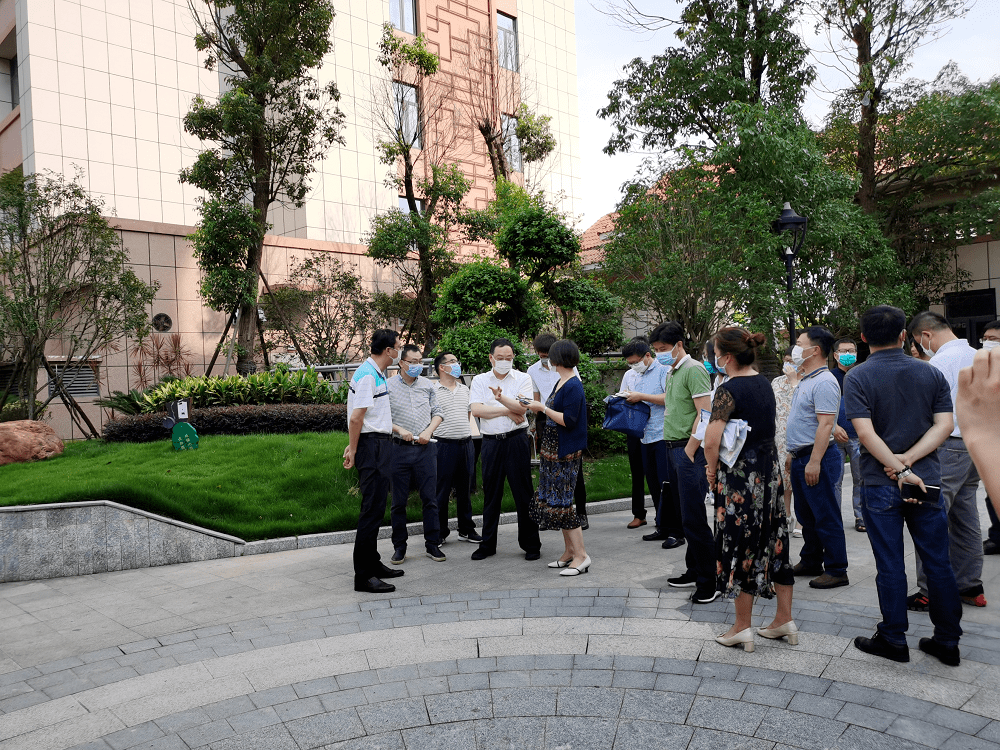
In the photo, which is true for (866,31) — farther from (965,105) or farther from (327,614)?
(327,614)

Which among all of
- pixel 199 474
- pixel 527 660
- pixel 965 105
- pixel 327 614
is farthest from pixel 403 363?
pixel 965 105

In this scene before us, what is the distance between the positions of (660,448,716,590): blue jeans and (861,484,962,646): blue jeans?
4.25 ft

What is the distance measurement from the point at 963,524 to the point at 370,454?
171 inches

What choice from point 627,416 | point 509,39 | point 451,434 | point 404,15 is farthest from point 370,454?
point 509,39

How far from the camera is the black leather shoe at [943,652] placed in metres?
3.90

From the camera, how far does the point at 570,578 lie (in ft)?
19.6

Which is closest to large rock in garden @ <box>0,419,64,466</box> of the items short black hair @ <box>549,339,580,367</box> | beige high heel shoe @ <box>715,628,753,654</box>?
short black hair @ <box>549,339,580,367</box>

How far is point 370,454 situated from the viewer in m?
5.90

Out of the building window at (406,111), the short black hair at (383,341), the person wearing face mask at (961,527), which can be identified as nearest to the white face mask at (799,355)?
the person wearing face mask at (961,527)

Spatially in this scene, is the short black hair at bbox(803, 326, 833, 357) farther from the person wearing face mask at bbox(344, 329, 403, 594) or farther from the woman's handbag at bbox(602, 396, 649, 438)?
the person wearing face mask at bbox(344, 329, 403, 594)

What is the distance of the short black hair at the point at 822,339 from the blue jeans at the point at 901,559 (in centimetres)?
163

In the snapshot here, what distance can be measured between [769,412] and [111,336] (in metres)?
13.0

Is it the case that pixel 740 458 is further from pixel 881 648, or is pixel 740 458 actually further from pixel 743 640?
pixel 881 648

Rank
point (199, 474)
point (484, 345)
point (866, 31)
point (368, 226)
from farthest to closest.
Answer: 1. point (368, 226)
2. point (866, 31)
3. point (484, 345)
4. point (199, 474)
